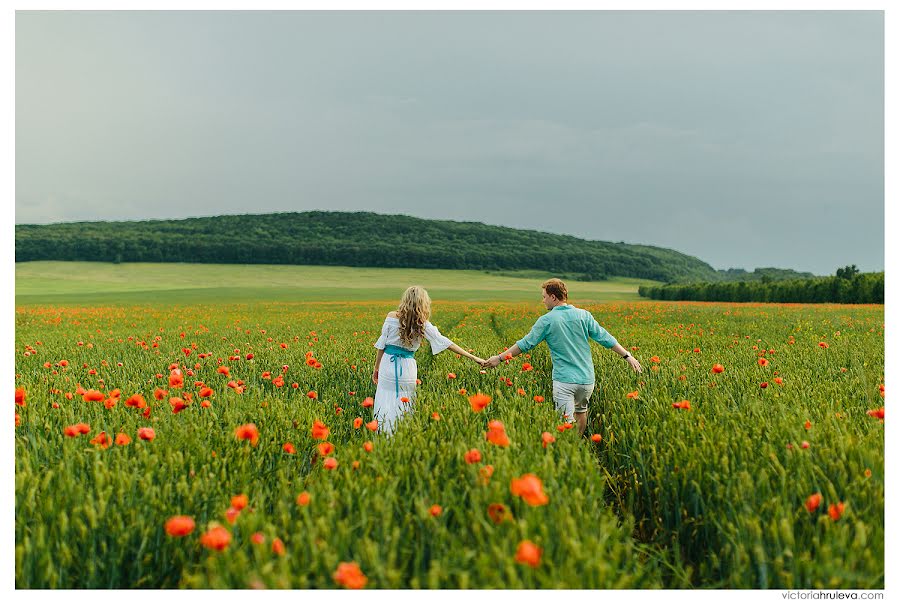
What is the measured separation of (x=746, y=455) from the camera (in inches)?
121

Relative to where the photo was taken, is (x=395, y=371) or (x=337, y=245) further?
(x=337, y=245)

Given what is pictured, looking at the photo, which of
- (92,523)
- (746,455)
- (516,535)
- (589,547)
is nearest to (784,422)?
(746,455)

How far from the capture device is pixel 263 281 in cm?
7588

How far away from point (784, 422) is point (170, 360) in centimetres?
836

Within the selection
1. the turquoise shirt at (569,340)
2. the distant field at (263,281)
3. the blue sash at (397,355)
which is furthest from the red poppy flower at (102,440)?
the distant field at (263,281)

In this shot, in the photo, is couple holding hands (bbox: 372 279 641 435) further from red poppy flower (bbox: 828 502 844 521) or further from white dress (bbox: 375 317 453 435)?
red poppy flower (bbox: 828 502 844 521)

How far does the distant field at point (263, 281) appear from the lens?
61438 mm

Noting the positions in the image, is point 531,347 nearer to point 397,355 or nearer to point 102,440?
point 397,355

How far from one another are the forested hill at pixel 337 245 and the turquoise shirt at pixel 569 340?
9751 cm

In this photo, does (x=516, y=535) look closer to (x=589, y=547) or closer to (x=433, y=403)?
(x=589, y=547)

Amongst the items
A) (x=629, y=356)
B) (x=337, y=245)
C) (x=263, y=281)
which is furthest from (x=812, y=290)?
(x=337, y=245)

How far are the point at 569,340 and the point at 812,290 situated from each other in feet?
163

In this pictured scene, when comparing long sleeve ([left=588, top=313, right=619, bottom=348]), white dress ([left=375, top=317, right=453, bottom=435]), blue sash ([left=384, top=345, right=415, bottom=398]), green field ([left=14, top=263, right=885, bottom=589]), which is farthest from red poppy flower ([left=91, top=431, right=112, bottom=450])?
long sleeve ([left=588, top=313, right=619, bottom=348])

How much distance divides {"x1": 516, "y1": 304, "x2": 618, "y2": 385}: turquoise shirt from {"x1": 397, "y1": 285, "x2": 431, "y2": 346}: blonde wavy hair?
110cm
